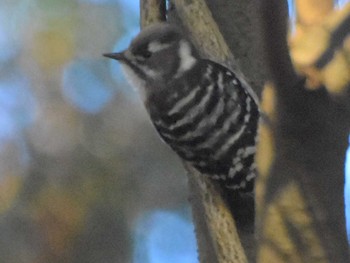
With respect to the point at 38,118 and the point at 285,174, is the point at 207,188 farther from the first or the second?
the point at 38,118

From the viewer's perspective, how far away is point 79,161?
2537 millimetres

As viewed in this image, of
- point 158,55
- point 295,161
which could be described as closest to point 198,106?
point 158,55

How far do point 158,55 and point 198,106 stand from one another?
0.15 m

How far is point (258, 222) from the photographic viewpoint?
685 millimetres

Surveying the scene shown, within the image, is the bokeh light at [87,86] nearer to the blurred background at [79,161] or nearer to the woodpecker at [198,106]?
the blurred background at [79,161]

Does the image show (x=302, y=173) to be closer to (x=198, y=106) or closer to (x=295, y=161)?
(x=295, y=161)

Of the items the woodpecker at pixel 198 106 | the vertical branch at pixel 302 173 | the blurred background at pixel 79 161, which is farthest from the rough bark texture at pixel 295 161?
the blurred background at pixel 79 161

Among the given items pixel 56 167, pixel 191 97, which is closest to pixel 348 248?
pixel 191 97

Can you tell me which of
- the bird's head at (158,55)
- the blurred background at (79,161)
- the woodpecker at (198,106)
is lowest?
the blurred background at (79,161)

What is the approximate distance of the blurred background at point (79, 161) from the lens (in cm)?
249

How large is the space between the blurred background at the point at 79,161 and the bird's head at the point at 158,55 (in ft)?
3.58

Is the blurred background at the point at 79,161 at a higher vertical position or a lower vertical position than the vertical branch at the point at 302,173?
lower

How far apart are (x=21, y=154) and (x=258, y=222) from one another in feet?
6.45

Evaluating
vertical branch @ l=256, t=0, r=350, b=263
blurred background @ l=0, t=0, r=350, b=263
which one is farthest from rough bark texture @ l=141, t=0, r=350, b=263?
blurred background @ l=0, t=0, r=350, b=263
